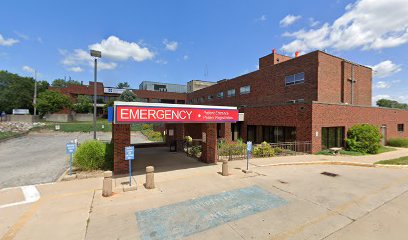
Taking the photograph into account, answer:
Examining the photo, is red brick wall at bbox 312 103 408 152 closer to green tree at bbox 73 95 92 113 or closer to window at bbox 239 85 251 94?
window at bbox 239 85 251 94

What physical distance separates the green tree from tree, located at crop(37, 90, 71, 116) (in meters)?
1.85

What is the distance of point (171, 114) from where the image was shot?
8.97 meters

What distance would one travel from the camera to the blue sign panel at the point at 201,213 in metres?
4.79

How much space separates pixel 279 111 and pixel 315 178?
8.96m

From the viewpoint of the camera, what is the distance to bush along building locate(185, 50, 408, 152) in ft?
51.7

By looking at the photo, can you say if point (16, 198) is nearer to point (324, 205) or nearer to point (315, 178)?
point (324, 205)

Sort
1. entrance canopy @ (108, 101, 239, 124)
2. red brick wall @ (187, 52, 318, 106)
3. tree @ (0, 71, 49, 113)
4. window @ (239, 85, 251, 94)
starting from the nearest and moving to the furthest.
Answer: entrance canopy @ (108, 101, 239, 124) < red brick wall @ (187, 52, 318, 106) < window @ (239, 85, 251, 94) < tree @ (0, 71, 49, 113)

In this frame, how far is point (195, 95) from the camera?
151 ft

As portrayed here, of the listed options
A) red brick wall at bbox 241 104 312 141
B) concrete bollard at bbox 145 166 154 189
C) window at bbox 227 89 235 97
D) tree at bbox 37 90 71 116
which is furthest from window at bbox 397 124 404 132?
tree at bbox 37 90 71 116

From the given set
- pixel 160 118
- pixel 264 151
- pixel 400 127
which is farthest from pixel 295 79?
pixel 160 118

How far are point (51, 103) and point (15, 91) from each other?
77.4 ft

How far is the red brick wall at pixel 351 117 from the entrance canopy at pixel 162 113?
897cm

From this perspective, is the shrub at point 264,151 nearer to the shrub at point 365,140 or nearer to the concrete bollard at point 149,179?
the shrub at point 365,140

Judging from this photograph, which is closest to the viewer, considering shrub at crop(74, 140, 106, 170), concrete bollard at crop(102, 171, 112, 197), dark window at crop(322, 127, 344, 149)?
concrete bollard at crop(102, 171, 112, 197)
